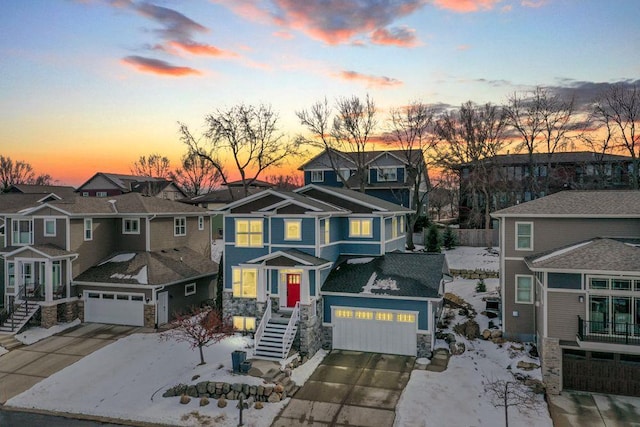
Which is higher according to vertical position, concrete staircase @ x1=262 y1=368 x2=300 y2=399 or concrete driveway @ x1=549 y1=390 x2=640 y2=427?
concrete staircase @ x1=262 y1=368 x2=300 y2=399

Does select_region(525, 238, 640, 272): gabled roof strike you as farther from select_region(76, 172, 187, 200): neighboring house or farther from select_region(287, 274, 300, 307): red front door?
select_region(76, 172, 187, 200): neighboring house

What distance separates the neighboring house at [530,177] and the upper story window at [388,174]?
673 cm

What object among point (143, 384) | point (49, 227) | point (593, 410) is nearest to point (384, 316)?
point (593, 410)

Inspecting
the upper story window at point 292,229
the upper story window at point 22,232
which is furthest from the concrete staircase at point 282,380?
the upper story window at point 22,232

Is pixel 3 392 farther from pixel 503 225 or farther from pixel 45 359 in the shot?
pixel 503 225

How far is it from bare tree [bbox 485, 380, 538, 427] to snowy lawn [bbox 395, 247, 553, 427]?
15 centimetres

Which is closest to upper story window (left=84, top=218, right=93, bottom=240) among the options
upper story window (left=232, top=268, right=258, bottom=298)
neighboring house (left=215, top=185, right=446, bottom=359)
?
neighboring house (left=215, top=185, right=446, bottom=359)

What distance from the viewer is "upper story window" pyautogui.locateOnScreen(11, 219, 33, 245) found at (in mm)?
26166

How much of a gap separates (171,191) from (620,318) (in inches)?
2219

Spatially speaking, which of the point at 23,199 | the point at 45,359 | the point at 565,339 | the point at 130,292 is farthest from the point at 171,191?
the point at 565,339

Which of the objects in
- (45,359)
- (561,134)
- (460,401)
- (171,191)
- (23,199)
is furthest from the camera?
(171,191)

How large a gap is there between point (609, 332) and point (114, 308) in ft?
75.4

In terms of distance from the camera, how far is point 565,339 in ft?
55.0

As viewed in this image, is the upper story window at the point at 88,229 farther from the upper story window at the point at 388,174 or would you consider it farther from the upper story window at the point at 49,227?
the upper story window at the point at 388,174
